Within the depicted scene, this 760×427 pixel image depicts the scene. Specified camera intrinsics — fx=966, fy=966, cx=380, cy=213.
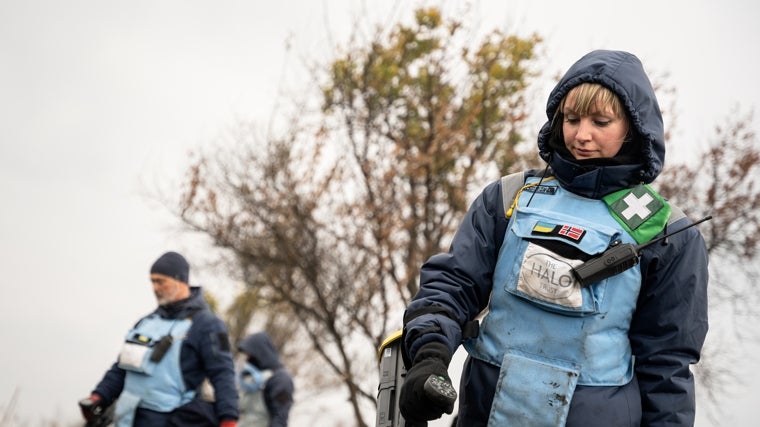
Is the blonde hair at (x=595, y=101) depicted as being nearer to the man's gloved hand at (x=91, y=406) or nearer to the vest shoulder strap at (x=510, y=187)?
the vest shoulder strap at (x=510, y=187)

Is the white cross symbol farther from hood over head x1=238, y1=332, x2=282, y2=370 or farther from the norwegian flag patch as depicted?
hood over head x1=238, y1=332, x2=282, y2=370

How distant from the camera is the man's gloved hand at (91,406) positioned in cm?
703

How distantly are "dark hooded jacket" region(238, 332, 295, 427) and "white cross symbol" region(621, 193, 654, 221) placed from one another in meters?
6.96

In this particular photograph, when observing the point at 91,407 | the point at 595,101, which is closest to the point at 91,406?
the point at 91,407

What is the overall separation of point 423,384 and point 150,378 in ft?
14.5

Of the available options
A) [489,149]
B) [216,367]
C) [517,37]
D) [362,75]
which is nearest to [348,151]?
[362,75]

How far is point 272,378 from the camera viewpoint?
10.1m

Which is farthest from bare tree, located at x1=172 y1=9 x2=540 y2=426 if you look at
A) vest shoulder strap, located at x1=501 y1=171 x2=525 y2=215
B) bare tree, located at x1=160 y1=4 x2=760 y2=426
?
vest shoulder strap, located at x1=501 y1=171 x2=525 y2=215

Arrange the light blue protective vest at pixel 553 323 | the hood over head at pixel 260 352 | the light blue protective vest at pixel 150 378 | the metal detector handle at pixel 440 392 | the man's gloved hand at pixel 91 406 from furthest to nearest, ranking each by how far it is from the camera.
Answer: the hood over head at pixel 260 352 < the man's gloved hand at pixel 91 406 < the light blue protective vest at pixel 150 378 < the light blue protective vest at pixel 553 323 < the metal detector handle at pixel 440 392

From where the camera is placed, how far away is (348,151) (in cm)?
1299

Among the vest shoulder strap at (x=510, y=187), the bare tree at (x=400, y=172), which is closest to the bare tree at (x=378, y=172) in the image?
the bare tree at (x=400, y=172)

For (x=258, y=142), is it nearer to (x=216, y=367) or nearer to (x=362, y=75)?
(x=362, y=75)

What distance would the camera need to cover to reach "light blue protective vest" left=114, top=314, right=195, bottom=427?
6699 millimetres

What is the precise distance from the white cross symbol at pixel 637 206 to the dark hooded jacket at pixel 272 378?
22.8ft
